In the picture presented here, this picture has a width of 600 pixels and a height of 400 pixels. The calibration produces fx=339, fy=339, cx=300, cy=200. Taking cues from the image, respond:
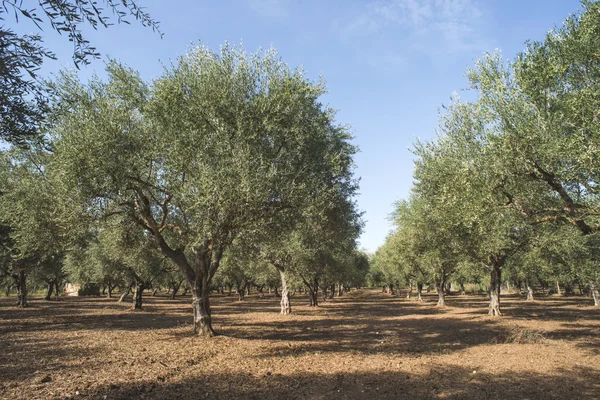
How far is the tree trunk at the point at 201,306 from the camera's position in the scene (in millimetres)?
19328

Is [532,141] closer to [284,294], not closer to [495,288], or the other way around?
[495,288]

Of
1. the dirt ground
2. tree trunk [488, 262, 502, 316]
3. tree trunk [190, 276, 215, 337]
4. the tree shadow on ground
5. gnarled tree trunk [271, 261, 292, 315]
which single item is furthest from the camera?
gnarled tree trunk [271, 261, 292, 315]

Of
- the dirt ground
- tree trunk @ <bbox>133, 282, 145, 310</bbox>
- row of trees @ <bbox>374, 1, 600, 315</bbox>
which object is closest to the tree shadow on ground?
the dirt ground

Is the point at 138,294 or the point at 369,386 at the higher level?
the point at 369,386

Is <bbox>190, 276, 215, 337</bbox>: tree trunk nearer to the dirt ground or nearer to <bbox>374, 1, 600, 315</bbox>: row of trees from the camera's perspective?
the dirt ground

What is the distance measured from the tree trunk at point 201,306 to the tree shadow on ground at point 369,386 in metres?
7.87

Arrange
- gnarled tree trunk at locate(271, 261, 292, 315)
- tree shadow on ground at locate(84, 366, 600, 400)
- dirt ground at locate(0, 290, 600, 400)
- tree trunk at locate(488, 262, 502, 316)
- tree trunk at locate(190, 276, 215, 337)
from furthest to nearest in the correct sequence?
1. gnarled tree trunk at locate(271, 261, 292, 315)
2. tree trunk at locate(488, 262, 502, 316)
3. tree trunk at locate(190, 276, 215, 337)
4. dirt ground at locate(0, 290, 600, 400)
5. tree shadow on ground at locate(84, 366, 600, 400)

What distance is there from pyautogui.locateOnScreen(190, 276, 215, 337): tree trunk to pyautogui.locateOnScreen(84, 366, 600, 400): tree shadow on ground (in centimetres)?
787

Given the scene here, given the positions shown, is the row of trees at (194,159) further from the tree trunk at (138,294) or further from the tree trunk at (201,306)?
the tree trunk at (138,294)

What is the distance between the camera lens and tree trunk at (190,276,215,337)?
1933 cm

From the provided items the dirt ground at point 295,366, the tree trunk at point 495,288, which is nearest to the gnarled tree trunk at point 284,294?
the dirt ground at point 295,366

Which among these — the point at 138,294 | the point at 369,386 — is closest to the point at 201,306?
the point at 369,386

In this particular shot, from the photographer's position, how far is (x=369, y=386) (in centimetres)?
1091

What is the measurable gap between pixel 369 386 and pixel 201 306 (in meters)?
11.8
